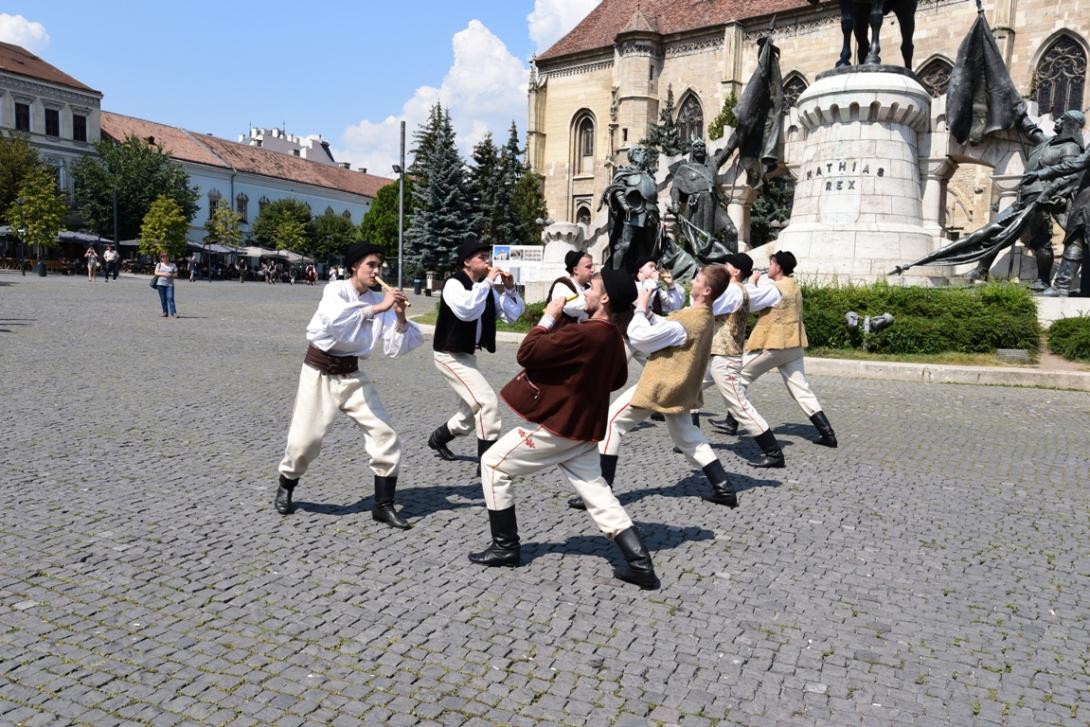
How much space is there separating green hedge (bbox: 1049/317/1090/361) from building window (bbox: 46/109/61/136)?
202 ft

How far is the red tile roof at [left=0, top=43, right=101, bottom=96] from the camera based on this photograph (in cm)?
5538

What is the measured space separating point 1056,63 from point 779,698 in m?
41.4

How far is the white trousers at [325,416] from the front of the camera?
5230 millimetres

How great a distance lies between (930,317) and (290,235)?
56308mm

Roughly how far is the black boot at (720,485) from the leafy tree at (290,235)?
6244cm

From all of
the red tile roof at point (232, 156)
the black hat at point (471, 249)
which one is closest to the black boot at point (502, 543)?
the black hat at point (471, 249)

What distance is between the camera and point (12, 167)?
4878 centimetres

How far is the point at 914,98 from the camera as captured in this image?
1847cm

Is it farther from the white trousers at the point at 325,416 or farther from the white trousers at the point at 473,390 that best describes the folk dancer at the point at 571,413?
the white trousers at the point at 473,390

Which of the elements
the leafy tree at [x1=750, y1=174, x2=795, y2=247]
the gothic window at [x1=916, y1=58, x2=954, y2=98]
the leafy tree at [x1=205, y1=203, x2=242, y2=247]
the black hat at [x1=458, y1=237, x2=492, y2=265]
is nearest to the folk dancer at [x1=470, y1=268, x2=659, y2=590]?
the black hat at [x1=458, y1=237, x2=492, y2=265]

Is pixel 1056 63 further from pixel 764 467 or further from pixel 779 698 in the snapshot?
pixel 779 698

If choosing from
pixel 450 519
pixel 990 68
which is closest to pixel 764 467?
pixel 450 519

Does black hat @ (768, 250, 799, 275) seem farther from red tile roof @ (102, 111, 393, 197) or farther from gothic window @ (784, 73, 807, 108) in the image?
red tile roof @ (102, 111, 393, 197)

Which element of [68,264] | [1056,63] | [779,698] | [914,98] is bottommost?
[779,698]
